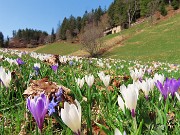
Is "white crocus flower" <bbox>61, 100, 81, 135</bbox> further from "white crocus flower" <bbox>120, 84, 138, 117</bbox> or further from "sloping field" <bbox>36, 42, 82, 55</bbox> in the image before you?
"sloping field" <bbox>36, 42, 82, 55</bbox>

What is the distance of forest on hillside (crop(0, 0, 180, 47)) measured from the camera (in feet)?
268

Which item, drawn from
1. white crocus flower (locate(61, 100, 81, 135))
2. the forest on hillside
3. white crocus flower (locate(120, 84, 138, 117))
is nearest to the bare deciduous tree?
the forest on hillside

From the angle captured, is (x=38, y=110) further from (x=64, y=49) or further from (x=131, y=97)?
(x=64, y=49)

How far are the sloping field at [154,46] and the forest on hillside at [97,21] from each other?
8.01m

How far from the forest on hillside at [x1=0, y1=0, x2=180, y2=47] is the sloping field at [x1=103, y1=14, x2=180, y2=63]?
26.3ft

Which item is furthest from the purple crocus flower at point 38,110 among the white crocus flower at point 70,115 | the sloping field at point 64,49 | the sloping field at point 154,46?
the sloping field at point 64,49

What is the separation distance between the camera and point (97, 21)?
124312 millimetres

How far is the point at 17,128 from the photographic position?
73.4 inches

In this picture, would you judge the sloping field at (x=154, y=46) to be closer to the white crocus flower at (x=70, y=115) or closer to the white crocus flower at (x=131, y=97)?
the white crocus flower at (x=131, y=97)

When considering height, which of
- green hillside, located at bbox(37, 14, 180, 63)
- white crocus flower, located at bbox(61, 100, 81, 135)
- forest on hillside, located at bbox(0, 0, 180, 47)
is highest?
forest on hillside, located at bbox(0, 0, 180, 47)

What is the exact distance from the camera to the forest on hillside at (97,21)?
268 ft

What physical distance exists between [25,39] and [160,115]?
6188 inches

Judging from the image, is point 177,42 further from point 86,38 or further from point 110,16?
point 110,16

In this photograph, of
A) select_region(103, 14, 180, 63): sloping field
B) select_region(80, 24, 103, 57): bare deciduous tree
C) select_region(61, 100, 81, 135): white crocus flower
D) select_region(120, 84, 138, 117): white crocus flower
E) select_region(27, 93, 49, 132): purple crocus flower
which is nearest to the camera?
select_region(61, 100, 81, 135): white crocus flower
